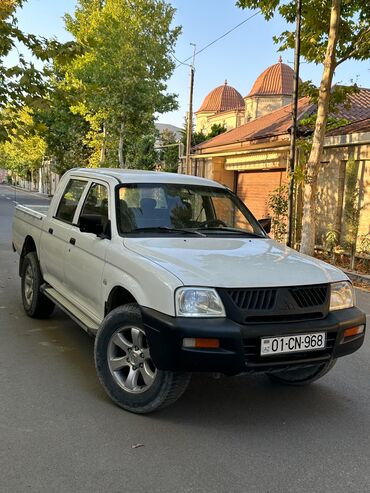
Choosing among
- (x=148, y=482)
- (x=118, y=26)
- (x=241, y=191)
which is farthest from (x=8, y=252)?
(x=118, y=26)

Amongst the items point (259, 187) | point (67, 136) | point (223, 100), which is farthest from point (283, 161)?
point (223, 100)

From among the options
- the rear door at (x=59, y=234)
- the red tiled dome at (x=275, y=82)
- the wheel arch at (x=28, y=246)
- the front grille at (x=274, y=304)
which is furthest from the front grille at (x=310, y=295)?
the red tiled dome at (x=275, y=82)

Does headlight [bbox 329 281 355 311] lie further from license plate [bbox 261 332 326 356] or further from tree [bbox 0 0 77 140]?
tree [bbox 0 0 77 140]

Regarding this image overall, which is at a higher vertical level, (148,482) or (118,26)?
(118,26)

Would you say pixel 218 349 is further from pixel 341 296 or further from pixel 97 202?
pixel 97 202

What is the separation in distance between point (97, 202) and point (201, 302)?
1.98 metres

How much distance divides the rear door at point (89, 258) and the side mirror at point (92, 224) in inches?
2.3

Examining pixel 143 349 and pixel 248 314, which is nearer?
pixel 248 314

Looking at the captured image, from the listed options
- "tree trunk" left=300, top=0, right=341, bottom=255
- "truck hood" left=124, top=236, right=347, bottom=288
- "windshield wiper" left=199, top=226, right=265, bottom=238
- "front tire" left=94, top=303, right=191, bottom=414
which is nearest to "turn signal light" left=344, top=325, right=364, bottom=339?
"truck hood" left=124, top=236, right=347, bottom=288

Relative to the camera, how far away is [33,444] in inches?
126

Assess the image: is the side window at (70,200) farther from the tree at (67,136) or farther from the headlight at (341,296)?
the tree at (67,136)

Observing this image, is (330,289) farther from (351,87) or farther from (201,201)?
(351,87)

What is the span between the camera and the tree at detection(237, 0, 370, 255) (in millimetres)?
11422

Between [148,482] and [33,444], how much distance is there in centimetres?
83
